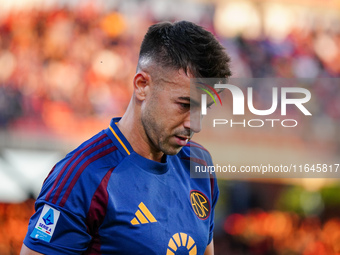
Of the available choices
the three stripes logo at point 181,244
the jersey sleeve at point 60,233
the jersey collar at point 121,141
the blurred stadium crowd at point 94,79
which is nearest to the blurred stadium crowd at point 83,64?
the blurred stadium crowd at point 94,79

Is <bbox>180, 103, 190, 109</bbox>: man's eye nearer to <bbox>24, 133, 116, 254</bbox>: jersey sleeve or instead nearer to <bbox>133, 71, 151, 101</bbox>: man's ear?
<bbox>133, 71, 151, 101</bbox>: man's ear

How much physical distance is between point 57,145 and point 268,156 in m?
3.15

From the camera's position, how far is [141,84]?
78.5 inches

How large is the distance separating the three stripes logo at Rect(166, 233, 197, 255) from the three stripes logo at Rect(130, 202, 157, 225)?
0.37 ft

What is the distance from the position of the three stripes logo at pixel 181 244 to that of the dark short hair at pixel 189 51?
0.65 metres

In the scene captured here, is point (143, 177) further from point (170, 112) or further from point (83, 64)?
point (83, 64)

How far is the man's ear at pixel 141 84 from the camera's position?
6.48ft

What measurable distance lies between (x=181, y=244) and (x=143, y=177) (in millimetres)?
308

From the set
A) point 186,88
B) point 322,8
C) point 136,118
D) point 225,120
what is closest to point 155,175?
point 136,118

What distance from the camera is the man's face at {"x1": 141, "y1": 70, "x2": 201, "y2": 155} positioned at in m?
1.92

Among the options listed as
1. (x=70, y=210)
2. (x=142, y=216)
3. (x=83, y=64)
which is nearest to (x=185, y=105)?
(x=142, y=216)

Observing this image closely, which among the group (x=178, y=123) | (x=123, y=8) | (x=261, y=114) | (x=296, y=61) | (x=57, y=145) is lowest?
(x=178, y=123)

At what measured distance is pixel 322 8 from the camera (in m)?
8.77

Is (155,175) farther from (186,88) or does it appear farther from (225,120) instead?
(225,120)
